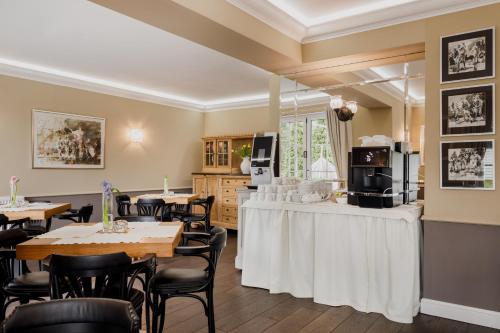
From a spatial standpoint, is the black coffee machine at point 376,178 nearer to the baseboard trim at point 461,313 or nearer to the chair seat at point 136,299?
the baseboard trim at point 461,313

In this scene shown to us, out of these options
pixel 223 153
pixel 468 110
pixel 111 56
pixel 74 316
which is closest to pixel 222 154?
pixel 223 153

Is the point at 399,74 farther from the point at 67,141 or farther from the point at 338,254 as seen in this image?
the point at 67,141

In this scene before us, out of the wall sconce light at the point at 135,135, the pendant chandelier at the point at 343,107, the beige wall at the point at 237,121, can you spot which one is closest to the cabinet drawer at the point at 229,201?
the beige wall at the point at 237,121

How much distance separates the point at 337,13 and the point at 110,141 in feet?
16.5

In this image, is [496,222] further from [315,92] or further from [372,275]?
[315,92]

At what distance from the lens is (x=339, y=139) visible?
4641 millimetres

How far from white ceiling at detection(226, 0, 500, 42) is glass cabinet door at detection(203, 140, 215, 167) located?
4.82 meters

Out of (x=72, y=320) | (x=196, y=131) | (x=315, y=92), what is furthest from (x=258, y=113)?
(x=72, y=320)

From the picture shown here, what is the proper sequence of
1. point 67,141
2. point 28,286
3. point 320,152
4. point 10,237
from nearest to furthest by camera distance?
point 28,286
point 10,237
point 320,152
point 67,141

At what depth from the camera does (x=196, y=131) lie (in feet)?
30.2

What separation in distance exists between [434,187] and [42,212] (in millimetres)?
4026

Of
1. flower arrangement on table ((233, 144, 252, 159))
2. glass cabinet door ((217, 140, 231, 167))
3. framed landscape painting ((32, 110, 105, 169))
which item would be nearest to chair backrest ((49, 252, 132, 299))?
framed landscape painting ((32, 110, 105, 169))

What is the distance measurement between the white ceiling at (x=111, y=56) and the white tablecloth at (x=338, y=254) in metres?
2.51

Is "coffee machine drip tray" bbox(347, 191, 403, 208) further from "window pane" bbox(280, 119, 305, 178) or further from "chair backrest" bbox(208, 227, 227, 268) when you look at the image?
"chair backrest" bbox(208, 227, 227, 268)
